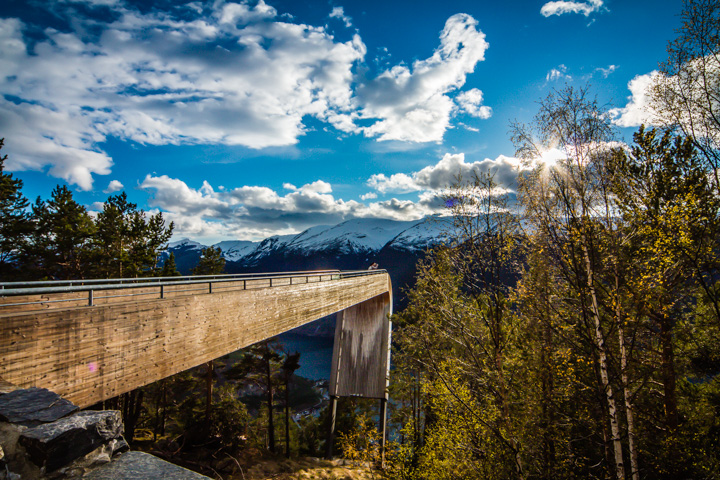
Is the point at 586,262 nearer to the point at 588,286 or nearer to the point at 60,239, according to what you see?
the point at 588,286

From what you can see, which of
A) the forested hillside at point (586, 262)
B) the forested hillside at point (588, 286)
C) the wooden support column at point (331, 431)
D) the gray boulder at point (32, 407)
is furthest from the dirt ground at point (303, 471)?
the gray boulder at point (32, 407)

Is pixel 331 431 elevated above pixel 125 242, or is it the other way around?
pixel 125 242

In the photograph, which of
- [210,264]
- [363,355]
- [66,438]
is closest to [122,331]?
[66,438]

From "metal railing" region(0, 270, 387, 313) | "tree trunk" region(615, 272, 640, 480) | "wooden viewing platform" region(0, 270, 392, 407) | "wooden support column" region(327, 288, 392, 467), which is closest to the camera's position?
"wooden viewing platform" region(0, 270, 392, 407)

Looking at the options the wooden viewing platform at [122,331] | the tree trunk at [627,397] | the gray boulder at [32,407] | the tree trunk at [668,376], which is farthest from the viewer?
the tree trunk at [668,376]

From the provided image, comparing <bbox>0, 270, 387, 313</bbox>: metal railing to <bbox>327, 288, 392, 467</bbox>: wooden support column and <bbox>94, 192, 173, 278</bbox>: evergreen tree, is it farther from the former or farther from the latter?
<bbox>94, 192, 173, 278</bbox>: evergreen tree

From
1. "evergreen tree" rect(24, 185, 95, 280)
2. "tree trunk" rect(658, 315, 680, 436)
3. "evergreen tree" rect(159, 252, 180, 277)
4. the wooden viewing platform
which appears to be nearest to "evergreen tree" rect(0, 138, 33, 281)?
"evergreen tree" rect(24, 185, 95, 280)

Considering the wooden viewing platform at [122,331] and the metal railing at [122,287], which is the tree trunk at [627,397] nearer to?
the wooden viewing platform at [122,331]

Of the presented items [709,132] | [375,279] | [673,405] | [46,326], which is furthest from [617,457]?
[375,279]

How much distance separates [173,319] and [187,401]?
20051mm

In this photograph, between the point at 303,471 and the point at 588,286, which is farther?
the point at 303,471

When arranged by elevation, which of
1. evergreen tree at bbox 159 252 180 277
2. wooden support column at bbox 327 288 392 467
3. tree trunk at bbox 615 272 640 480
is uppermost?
evergreen tree at bbox 159 252 180 277

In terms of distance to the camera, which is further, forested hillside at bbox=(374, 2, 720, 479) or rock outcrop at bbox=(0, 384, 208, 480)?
forested hillside at bbox=(374, 2, 720, 479)

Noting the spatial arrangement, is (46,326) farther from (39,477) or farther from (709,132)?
(709,132)
